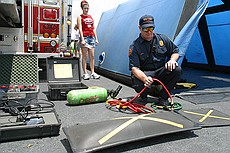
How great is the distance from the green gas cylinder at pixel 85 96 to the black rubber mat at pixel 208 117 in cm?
112

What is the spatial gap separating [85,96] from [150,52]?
1.03 metres

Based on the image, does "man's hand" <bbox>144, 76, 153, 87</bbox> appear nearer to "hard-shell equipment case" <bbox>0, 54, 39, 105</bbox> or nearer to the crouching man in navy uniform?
the crouching man in navy uniform

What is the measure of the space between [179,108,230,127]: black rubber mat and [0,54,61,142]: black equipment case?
1.42m

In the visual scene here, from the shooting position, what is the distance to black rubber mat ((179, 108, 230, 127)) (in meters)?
2.37

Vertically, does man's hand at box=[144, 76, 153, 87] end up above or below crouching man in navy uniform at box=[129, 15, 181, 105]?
below

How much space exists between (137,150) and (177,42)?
7.10 ft

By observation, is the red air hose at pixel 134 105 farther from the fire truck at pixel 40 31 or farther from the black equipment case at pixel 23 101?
the fire truck at pixel 40 31

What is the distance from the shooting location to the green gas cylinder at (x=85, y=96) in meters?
2.99

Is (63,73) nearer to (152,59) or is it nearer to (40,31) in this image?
(40,31)

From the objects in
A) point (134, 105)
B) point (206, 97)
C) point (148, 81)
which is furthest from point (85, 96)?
point (206, 97)

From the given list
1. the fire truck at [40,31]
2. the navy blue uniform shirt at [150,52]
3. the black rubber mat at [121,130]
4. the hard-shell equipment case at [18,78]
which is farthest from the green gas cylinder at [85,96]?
the fire truck at [40,31]

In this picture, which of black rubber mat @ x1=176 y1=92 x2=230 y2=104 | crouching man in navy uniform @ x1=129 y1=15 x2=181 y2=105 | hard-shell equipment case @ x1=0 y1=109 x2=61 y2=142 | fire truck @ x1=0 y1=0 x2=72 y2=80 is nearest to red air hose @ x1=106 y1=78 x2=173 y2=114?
crouching man in navy uniform @ x1=129 y1=15 x2=181 y2=105

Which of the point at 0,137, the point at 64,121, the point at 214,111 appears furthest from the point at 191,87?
the point at 0,137

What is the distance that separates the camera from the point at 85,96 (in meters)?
3.06
